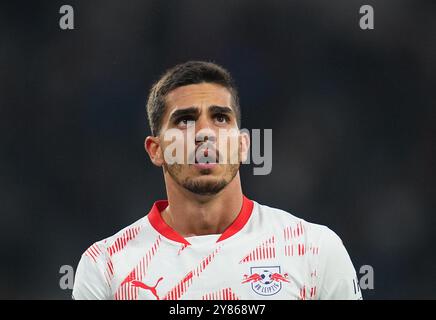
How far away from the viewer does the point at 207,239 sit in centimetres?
399

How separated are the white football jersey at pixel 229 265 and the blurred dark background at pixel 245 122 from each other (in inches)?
116

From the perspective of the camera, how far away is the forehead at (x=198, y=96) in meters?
3.90

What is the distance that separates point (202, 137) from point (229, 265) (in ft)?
2.27

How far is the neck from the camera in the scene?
156 inches

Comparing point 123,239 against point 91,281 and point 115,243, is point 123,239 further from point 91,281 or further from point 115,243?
point 91,281

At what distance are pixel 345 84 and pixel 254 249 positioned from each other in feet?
12.2

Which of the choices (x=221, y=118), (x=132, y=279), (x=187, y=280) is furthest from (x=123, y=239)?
(x=221, y=118)

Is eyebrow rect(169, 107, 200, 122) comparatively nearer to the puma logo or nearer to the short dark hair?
the short dark hair

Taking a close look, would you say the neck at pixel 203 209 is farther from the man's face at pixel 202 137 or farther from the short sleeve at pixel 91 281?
the short sleeve at pixel 91 281

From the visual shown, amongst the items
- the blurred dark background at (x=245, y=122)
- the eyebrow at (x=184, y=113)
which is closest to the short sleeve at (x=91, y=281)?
the eyebrow at (x=184, y=113)

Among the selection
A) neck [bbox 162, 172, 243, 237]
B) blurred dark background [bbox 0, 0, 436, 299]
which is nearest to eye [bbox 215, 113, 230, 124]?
neck [bbox 162, 172, 243, 237]

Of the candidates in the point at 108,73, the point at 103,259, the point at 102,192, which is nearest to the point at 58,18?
the point at 108,73

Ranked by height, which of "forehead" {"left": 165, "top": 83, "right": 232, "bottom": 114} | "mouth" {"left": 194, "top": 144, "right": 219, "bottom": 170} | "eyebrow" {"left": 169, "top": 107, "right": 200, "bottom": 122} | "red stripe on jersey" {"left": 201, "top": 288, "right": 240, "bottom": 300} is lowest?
"red stripe on jersey" {"left": 201, "top": 288, "right": 240, "bottom": 300}
